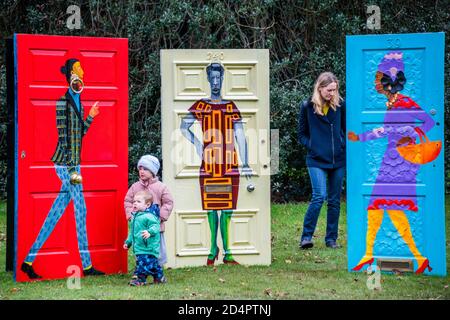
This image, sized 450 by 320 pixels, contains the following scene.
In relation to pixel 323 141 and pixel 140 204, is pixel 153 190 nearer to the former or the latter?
pixel 140 204

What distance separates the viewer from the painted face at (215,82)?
8047 mm

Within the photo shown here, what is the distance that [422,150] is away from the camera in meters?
7.32

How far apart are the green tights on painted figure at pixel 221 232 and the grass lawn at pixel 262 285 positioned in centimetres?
15

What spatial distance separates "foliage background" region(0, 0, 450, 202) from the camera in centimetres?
1338

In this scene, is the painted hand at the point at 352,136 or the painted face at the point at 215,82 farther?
the painted face at the point at 215,82

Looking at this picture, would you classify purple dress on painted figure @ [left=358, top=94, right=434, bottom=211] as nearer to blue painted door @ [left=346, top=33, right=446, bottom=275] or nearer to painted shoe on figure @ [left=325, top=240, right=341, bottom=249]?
blue painted door @ [left=346, top=33, right=446, bottom=275]

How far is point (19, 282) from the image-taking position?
728cm

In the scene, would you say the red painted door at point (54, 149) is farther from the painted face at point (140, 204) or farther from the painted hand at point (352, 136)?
the painted hand at point (352, 136)

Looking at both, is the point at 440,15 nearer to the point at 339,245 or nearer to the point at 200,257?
the point at 339,245

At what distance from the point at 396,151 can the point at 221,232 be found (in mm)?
1953

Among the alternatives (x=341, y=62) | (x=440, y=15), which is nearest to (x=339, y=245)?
(x=341, y=62)

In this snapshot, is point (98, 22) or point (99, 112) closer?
point (99, 112)

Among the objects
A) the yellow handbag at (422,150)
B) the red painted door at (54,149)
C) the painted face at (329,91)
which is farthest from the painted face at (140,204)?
the painted face at (329,91)

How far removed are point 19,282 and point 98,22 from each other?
7.09 m
